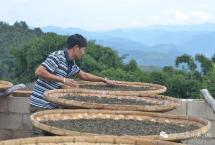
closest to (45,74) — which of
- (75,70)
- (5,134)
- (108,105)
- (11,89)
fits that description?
Answer: (75,70)

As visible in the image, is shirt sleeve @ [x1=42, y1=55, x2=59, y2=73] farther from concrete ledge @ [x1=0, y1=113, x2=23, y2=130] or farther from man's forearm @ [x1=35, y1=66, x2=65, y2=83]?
concrete ledge @ [x1=0, y1=113, x2=23, y2=130]

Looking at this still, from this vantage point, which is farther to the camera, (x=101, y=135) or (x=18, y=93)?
(x=18, y=93)

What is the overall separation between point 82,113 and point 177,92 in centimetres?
1125

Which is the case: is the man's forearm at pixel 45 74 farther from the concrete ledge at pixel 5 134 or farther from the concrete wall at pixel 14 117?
the concrete ledge at pixel 5 134

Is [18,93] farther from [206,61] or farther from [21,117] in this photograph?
[206,61]

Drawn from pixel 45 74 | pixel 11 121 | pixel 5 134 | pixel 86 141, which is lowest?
pixel 5 134

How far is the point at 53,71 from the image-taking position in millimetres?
3949

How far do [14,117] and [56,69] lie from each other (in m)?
1.58

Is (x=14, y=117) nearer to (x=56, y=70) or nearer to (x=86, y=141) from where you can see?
(x=56, y=70)

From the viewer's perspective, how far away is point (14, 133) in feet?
17.7

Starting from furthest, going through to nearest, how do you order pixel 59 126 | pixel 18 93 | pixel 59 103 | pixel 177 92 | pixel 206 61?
pixel 206 61
pixel 177 92
pixel 18 93
pixel 59 103
pixel 59 126

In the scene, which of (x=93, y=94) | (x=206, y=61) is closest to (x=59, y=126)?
(x=93, y=94)

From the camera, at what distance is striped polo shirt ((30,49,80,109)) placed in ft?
12.9

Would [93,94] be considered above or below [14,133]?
above
